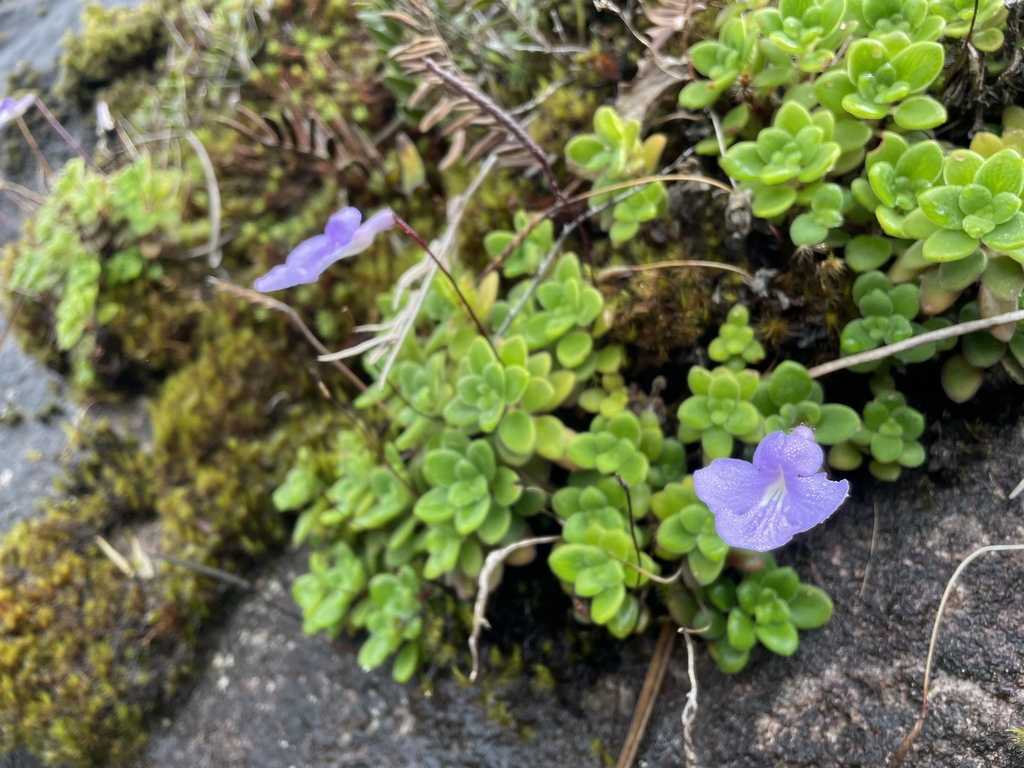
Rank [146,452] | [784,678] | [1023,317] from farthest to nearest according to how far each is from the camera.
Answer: [146,452] < [784,678] < [1023,317]

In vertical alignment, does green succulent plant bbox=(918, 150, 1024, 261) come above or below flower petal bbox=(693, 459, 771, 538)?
above

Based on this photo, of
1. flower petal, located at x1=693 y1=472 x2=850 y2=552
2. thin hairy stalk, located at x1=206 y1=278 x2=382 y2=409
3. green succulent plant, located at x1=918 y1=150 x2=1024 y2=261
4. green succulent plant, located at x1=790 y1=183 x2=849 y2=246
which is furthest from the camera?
thin hairy stalk, located at x1=206 y1=278 x2=382 y2=409

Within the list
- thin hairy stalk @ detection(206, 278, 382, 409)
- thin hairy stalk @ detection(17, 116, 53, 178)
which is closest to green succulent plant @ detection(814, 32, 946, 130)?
thin hairy stalk @ detection(206, 278, 382, 409)

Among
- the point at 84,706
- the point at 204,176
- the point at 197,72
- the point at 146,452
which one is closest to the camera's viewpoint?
the point at 84,706

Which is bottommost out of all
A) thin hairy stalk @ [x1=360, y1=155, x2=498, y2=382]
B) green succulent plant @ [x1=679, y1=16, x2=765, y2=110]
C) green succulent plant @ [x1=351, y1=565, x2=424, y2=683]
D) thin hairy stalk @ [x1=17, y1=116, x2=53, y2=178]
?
green succulent plant @ [x1=351, y1=565, x2=424, y2=683]

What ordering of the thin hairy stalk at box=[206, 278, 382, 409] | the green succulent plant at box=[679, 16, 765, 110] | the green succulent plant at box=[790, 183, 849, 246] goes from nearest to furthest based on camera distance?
the green succulent plant at box=[790, 183, 849, 246], the green succulent plant at box=[679, 16, 765, 110], the thin hairy stalk at box=[206, 278, 382, 409]

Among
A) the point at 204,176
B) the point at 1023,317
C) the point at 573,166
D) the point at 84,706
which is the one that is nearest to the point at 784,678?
the point at 1023,317

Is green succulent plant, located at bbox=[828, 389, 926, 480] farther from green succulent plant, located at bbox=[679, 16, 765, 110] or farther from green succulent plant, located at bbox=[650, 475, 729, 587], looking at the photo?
green succulent plant, located at bbox=[679, 16, 765, 110]

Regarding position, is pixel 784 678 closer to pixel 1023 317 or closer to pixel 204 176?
pixel 1023 317
